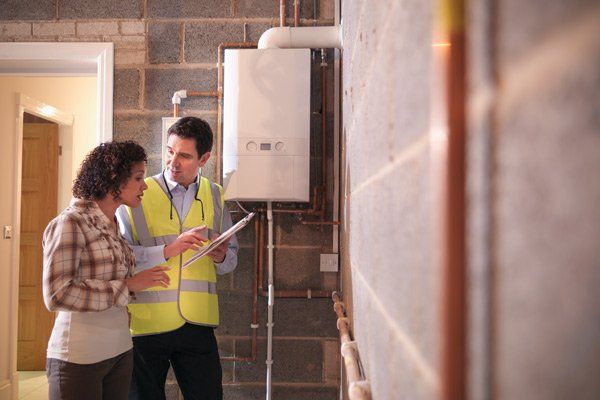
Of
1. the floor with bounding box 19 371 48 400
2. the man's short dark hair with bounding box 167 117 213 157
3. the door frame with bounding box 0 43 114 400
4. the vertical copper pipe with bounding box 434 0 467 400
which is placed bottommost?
the floor with bounding box 19 371 48 400

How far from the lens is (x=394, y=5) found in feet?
2.45

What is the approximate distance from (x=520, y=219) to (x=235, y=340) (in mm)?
2577

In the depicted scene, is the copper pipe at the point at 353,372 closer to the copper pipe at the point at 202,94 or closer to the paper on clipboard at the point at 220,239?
the paper on clipboard at the point at 220,239

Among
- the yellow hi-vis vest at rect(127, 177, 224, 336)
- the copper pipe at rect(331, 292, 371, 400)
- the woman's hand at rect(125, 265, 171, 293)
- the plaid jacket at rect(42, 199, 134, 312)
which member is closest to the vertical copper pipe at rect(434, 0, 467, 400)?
the copper pipe at rect(331, 292, 371, 400)

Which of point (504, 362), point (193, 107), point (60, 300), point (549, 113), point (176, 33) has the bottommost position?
point (60, 300)

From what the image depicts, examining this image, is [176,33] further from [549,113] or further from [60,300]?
[549,113]

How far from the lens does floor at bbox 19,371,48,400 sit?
3.62 m

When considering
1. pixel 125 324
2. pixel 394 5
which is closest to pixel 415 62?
pixel 394 5

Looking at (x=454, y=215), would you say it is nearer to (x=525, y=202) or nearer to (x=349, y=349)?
(x=525, y=202)

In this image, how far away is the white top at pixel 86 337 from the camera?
67.6 inches

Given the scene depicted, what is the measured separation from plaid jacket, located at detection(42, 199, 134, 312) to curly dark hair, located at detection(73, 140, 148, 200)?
0.21 ft

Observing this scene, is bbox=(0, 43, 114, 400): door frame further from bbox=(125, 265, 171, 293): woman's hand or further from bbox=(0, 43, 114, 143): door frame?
bbox=(125, 265, 171, 293): woman's hand

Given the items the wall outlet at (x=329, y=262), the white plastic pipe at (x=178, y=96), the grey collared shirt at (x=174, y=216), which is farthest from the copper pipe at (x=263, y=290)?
the white plastic pipe at (x=178, y=96)

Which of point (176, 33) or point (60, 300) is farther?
point (176, 33)
